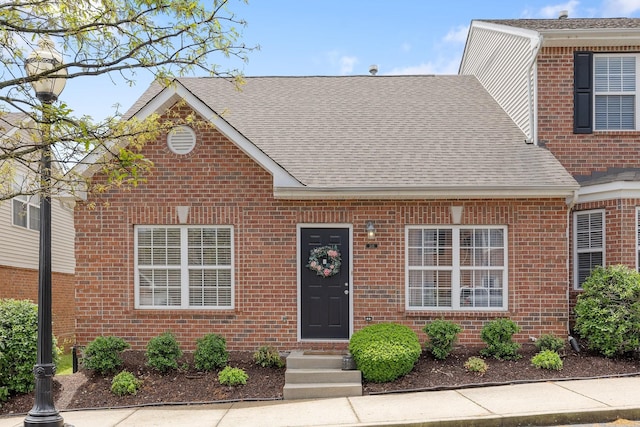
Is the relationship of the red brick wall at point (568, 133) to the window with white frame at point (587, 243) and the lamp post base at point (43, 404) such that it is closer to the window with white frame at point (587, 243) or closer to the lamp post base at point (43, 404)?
the window with white frame at point (587, 243)

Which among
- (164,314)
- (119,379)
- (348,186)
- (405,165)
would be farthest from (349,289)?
(119,379)

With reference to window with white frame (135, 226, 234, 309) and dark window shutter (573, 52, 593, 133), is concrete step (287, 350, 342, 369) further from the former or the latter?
dark window shutter (573, 52, 593, 133)

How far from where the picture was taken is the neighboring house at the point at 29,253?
14281mm

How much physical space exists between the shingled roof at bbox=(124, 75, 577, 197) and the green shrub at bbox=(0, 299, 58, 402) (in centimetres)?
461

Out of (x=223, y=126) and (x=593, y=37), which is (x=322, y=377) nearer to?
(x=223, y=126)

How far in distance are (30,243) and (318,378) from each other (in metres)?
10.8

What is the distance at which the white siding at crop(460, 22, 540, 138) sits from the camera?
11.3 m

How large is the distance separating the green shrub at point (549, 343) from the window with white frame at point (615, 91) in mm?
4393

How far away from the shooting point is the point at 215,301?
10039 mm

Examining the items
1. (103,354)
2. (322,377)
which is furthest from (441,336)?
(103,354)

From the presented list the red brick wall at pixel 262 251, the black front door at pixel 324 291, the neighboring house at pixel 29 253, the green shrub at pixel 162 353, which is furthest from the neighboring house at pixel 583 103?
the neighboring house at pixel 29 253

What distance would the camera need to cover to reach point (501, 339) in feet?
30.8

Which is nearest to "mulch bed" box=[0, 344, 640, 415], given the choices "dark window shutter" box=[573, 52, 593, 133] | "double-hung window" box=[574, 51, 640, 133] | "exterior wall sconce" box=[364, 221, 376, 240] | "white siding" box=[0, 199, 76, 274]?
"exterior wall sconce" box=[364, 221, 376, 240]

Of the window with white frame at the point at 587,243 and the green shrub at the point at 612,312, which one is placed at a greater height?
the window with white frame at the point at 587,243
